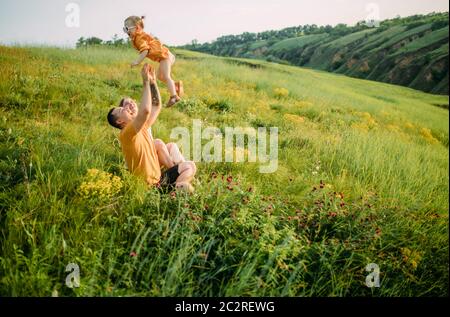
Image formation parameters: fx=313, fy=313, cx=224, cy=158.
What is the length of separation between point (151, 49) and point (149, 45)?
3.5 inches

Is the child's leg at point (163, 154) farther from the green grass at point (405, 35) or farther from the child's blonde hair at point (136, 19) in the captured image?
the green grass at point (405, 35)

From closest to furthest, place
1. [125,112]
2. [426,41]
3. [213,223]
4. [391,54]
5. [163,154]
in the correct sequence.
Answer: [213,223] < [125,112] < [163,154] < [426,41] < [391,54]

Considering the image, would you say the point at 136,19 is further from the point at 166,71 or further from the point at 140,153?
the point at 140,153

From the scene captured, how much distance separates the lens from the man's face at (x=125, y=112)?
151 inches

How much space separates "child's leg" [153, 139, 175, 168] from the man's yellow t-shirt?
0.38m

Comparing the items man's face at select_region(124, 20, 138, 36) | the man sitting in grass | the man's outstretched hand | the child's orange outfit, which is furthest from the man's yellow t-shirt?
man's face at select_region(124, 20, 138, 36)

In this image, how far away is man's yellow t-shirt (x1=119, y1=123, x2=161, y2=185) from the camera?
11.9 feet

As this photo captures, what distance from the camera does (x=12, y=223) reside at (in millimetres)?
2869

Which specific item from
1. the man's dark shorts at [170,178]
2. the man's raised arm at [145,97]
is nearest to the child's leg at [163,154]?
the man's dark shorts at [170,178]

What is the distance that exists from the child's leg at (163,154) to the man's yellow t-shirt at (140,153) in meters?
0.38

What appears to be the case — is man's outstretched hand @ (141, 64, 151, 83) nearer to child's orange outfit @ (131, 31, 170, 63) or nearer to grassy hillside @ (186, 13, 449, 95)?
child's orange outfit @ (131, 31, 170, 63)

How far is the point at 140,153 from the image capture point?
3.79 meters

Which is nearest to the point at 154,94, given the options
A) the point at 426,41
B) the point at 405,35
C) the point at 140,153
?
the point at 140,153
